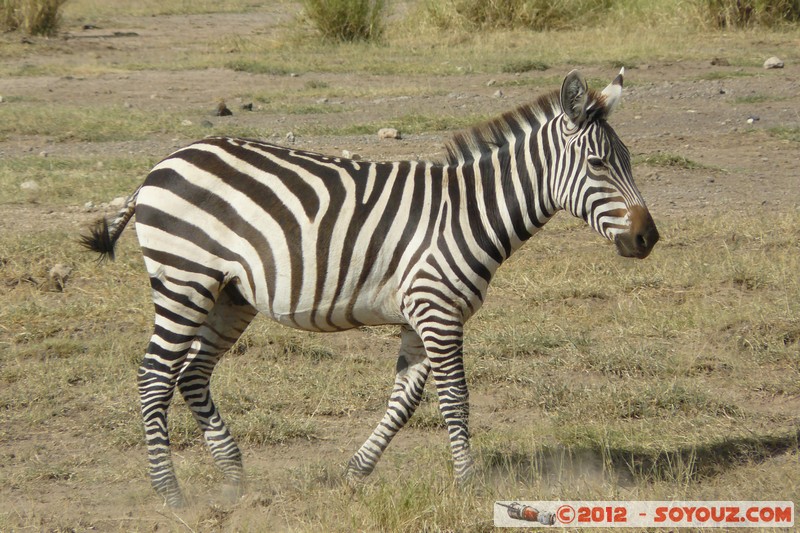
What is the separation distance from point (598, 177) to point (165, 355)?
2.05m

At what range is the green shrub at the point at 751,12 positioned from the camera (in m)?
18.9

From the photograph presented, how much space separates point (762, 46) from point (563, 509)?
15.4 meters

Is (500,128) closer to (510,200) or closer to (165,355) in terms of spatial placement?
(510,200)

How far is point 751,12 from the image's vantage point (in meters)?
19.1

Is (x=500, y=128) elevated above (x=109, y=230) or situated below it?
above

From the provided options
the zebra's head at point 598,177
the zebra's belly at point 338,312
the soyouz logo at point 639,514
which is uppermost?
the zebra's head at point 598,177

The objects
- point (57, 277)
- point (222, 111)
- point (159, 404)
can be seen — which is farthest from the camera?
point (222, 111)

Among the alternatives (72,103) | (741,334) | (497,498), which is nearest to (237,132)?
(72,103)

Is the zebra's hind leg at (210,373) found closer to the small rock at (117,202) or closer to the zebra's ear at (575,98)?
the zebra's ear at (575,98)

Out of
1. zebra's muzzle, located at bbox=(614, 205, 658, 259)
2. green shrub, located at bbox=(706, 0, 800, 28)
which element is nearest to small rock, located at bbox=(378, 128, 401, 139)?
zebra's muzzle, located at bbox=(614, 205, 658, 259)

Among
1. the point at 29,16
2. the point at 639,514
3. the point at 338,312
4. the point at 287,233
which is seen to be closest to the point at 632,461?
the point at 639,514

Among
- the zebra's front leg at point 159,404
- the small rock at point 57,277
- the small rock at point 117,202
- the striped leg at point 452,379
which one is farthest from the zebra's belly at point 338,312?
the small rock at point 117,202

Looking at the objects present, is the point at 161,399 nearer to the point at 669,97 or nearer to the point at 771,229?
the point at 771,229

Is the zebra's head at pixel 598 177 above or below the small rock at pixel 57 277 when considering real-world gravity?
above
